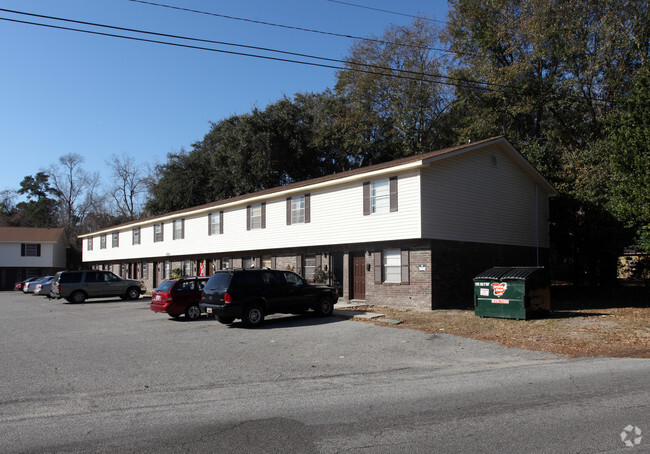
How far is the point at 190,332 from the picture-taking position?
14234 millimetres

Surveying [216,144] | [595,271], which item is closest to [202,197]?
[216,144]

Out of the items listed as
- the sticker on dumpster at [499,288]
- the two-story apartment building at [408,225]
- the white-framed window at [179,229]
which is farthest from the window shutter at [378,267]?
the white-framed window at [179,229]

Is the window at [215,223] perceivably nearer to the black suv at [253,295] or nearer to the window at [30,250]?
the black suv at [253,295]

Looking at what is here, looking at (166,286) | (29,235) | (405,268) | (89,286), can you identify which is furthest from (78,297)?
(29,235)

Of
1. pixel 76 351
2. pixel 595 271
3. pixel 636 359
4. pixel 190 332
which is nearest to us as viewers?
pixel 636 359

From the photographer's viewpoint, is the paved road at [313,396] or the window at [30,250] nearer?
the paved road at [313,396]

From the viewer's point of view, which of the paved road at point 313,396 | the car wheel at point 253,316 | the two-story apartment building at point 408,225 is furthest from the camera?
the two-story apartment building at point 408,225

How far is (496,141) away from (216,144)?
110 ft

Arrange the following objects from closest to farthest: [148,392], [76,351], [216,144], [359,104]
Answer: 1. [148,392]
2. [76,351]
3. [359,104]
4. [216,144]

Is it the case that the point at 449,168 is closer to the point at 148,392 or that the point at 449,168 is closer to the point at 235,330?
the point at 235,330

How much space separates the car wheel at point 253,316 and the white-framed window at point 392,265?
21.6 ft

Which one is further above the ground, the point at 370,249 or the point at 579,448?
the point at 370,249

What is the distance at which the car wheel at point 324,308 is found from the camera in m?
16.7

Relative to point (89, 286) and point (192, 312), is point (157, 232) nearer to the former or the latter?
point (89, 286)
